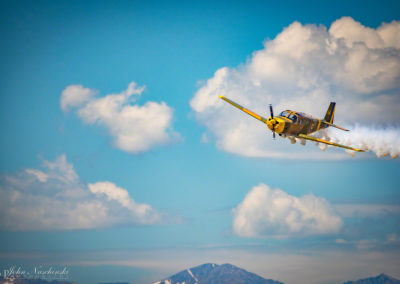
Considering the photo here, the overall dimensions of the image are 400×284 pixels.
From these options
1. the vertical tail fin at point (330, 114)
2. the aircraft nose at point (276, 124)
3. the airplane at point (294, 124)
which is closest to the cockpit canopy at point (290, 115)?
the airplane at point (294, 124)

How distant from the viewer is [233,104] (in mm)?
94688

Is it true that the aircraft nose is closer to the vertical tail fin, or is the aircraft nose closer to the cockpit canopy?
the cockpit canopy

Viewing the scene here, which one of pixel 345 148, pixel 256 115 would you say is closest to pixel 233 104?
pixel 256 115

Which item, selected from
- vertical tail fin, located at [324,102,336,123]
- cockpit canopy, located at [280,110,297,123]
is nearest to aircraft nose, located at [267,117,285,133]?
cockpit canopy, located at [280,110,297,123]

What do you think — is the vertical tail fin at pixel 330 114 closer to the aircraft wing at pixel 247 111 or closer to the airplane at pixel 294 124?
the airplane at pixel 294 124

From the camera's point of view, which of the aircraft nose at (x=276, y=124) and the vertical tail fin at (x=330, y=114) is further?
the vertical tail fin at (x=330, y=114)

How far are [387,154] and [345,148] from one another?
1343 cm

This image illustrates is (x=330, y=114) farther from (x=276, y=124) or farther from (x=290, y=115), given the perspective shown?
(x=276, y=124)

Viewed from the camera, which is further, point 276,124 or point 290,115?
point 290,115

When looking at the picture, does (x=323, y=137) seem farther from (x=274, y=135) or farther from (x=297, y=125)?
(x=274, y=135)

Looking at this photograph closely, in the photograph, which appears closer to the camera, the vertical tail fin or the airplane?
the airplane

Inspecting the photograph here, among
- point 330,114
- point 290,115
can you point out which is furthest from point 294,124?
point 330,114

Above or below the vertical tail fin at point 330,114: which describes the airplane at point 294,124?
below

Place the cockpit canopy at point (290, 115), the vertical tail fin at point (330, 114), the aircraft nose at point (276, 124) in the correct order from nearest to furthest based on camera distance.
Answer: the aircraft nose at point (276, 124) < the cockpit canopy at point (290, 115) < the vertical tail fin at point (330, 114)
